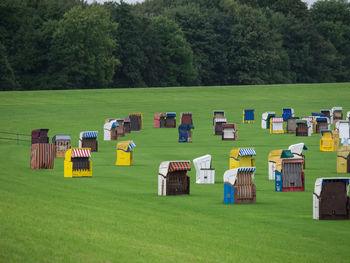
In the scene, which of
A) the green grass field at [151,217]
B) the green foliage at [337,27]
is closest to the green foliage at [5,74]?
the green grass field at [151,217]

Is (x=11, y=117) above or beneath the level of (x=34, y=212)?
above

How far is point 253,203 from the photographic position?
1975cm

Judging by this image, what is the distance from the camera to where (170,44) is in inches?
4579

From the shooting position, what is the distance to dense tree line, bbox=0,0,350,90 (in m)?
97.4

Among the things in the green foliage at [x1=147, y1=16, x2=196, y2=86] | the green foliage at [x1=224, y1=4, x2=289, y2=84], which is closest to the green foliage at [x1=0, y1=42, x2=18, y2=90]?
the green foliage at [x1=147, y1=16, x2=196, y2=86]

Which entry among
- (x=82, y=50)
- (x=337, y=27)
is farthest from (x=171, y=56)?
(x=337, y=27)

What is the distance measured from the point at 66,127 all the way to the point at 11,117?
24.8ft

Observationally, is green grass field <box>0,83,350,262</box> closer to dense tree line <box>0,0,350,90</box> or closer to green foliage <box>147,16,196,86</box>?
dense tree line <box>0,0,350,90</box>

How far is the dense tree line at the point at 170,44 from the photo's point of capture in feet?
319

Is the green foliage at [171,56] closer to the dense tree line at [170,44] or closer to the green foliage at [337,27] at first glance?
the dense tree line at [170,44]

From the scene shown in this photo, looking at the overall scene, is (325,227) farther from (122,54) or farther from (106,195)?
(122,54)

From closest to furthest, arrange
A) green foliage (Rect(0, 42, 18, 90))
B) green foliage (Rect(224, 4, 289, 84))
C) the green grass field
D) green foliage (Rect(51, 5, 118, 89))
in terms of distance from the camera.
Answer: the green grass field → green foliage (Rect(0, 42, 18, 90)) → green foliage (Rect(51, 5, 118, 89)) → green foliage (Rect(224, 4, 289, 84))

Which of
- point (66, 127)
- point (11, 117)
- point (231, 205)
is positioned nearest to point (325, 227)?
point (231, 205)

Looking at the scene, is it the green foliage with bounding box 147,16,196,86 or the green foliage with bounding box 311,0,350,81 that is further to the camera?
the green foliage with bounding box 311,0,350,81
